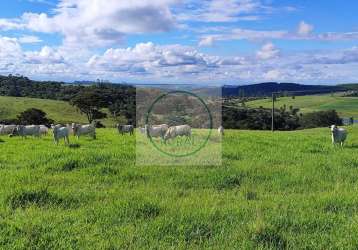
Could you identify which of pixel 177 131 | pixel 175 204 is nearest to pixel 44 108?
pixel 177 131

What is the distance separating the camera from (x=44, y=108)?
5438 inches

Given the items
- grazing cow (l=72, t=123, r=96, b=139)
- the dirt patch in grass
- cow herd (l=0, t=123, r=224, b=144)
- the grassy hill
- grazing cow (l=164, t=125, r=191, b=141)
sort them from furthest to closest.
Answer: the grassy hill < grazing cow (l=72, t=123, r=96, b=139) < cow herd (l=0, t=123, r=224, b=144) < grazing cow (l=164, t=125, r=191, b=141) < the dirt patch in grass

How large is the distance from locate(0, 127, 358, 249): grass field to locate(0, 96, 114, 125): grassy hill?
113 meters

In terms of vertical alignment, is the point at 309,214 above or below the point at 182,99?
below

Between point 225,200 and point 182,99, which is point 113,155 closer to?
point 182,99

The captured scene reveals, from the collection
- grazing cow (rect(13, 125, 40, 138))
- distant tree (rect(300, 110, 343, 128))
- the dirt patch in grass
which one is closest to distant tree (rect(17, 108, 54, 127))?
distant tree (rect(300, 110, 343, 128))

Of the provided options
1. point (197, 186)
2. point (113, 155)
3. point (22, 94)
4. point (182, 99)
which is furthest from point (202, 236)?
point (22, 94)

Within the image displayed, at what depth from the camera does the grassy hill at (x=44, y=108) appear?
421ft

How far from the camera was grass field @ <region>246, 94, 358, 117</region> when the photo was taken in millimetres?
111456

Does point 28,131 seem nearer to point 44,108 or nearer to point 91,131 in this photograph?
point 91,131

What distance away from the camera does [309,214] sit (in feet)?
31.7

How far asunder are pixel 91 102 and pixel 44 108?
1902 inches

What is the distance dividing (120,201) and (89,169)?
4.64m

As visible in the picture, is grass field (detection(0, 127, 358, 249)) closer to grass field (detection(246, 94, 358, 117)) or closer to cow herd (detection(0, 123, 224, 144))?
cow herd (detection(0, 123, 224, 144))
